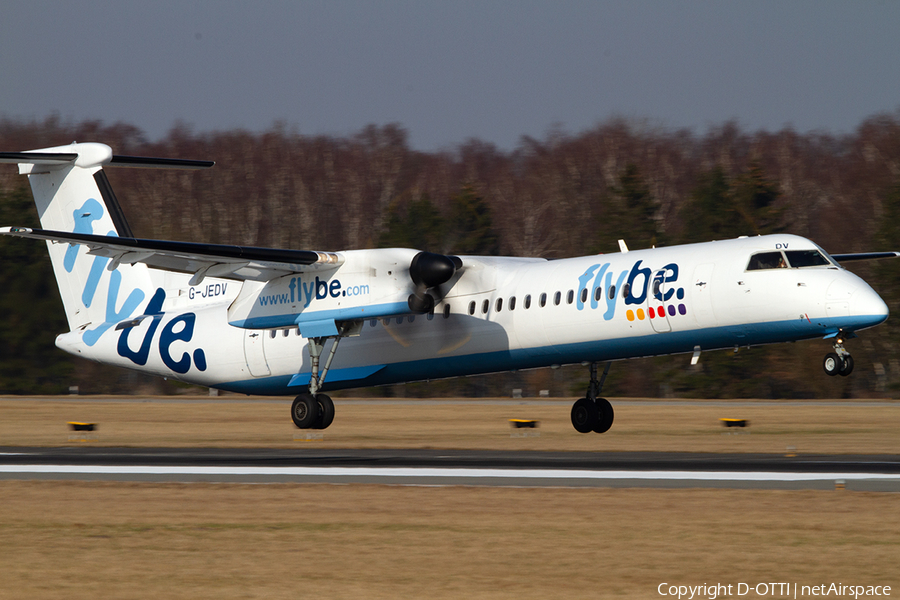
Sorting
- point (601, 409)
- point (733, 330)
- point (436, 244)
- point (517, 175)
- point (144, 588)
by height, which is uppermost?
point (517, 175)

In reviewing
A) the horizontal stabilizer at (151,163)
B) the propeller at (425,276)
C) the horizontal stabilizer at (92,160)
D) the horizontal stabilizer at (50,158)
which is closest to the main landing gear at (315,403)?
the propeller at (425,276)

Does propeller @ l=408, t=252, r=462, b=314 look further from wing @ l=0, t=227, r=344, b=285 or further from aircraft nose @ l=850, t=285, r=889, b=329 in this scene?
aircraft nose @ l=850, t=285, r=889, b=329

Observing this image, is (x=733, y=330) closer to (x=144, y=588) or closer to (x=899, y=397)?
(x=144, y=588)

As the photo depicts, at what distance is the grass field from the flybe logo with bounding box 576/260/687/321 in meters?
6.23

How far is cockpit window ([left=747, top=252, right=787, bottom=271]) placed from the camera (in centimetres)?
1869

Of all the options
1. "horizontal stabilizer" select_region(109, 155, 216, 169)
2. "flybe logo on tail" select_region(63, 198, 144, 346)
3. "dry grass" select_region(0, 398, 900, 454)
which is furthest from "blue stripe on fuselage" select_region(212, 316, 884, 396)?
"horizontal stabilizer" select_region(109, 155, 216, 169)

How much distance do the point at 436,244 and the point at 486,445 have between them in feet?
114

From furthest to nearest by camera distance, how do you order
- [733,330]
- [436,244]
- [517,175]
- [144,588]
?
[517,175]
[436,244]
[733,330]
[144,588]

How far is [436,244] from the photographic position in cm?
5744

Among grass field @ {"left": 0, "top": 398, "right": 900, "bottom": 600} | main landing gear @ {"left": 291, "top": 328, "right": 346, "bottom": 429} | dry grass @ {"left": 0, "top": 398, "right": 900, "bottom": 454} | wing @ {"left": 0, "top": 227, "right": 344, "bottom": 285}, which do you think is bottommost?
grass field @ {"left": 0, "top": 398, "right": 900, "bottom": 600}

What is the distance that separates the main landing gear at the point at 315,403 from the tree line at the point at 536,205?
28.7m

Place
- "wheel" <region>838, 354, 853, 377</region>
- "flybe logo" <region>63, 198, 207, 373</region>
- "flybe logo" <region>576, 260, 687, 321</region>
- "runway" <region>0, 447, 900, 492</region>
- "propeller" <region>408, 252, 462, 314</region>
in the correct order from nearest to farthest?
"runway" <region>0, 447, 900, 492</region> < "wheel" <region>838, 354, 853, 377</region> < "flybe logo" <region>576, 260, 687, 321</region> < "propeller" <region>408, 252, 462, 314</region> < "flybe logo" <region>63, 198, 207, 373</region>

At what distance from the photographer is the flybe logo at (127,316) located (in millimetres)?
25344

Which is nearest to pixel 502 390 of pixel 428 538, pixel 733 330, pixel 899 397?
pixel 899 397
